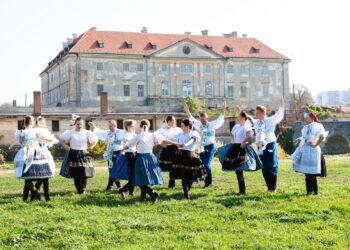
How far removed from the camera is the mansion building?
205 feet

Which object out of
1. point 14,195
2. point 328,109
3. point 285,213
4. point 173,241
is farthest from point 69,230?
point 328,109

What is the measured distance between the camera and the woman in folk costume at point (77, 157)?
12977 millimetres

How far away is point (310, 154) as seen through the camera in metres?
11.8

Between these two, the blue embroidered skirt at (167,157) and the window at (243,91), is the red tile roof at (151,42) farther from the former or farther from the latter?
the blue embroidered skirt at (167,157)

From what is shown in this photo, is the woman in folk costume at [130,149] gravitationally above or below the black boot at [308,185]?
above

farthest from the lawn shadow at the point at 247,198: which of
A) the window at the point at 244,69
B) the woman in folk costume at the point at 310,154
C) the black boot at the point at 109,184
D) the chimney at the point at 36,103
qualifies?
the window at the point at 244,69

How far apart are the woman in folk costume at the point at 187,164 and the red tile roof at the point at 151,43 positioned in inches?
1996

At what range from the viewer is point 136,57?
210 feet

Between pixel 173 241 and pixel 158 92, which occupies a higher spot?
pixel 158 92

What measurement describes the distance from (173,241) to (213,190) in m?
5.26

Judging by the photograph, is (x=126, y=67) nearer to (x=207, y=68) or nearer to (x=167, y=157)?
(x=207, y=68)

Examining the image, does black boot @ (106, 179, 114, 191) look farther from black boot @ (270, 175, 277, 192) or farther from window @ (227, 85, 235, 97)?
window @ (227, 85, 235, 97)

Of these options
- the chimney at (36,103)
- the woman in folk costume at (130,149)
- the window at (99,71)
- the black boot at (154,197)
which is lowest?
the black boot at (154,197)

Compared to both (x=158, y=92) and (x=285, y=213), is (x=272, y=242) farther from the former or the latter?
(x=158, y=92)
